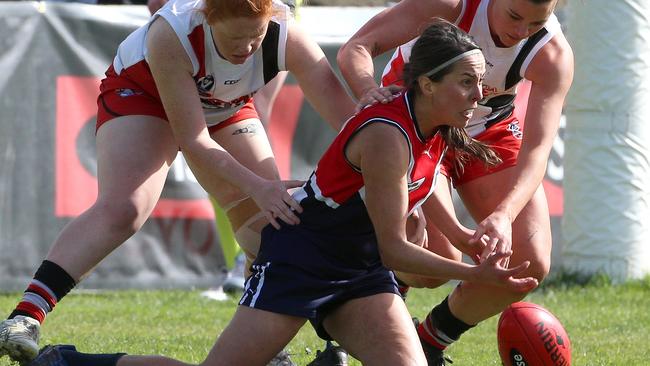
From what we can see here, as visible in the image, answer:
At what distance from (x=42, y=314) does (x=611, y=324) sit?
3292 mm

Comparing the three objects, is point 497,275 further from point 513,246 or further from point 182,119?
point 182,119

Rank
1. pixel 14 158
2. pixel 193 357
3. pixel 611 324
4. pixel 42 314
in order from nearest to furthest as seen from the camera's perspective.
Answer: pixel 42 314 < pixel 193 357 < pixel 611 324 < pixel 14 158

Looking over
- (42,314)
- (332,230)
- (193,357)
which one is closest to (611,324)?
(193,357)

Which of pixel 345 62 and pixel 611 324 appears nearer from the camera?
pixel 345 62

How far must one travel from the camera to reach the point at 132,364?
Answer: 4.09 metres

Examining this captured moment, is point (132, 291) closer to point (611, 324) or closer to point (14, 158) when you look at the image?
point (14, 158)

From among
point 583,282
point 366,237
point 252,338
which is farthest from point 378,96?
point 583,282

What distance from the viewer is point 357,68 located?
4.39 m

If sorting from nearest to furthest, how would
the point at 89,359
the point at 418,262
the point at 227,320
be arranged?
the point at 418,262 < the point at 89,359 < the point at 227,320

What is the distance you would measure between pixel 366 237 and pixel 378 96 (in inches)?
18.8

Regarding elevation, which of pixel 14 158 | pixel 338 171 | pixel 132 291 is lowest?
pixel 132 291

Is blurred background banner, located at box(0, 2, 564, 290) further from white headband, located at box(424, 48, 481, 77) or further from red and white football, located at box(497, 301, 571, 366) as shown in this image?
white headband, located at box(424, 48, 481, 77)

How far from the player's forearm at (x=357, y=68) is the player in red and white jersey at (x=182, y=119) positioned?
0.07m

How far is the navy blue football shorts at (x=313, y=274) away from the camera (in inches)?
157
